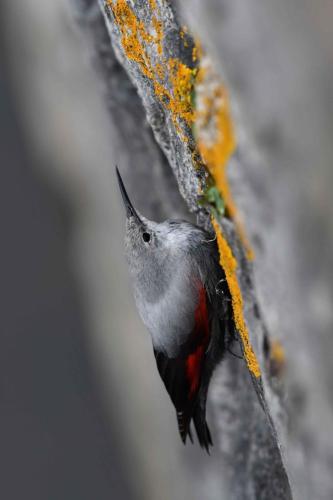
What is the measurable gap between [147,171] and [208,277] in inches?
39.6

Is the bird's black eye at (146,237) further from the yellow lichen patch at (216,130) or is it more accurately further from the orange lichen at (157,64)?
the yellow lichen patch at (216,130)

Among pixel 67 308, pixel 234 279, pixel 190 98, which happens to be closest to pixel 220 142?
pixel 190 98

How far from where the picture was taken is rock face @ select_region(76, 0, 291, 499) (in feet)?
4.53

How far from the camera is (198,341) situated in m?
2.22

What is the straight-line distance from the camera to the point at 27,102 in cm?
440

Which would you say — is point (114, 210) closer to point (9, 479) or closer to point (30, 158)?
point (30, 158)

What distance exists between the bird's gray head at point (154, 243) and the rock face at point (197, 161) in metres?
0.10

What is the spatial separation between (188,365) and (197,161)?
757 mm

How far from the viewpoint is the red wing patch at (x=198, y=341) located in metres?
→ 2.20

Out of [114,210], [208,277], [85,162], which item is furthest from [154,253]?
[85,162]

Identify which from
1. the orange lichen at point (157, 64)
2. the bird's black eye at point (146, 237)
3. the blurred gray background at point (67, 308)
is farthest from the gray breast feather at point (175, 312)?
the blurred gray background at point (67, 308)

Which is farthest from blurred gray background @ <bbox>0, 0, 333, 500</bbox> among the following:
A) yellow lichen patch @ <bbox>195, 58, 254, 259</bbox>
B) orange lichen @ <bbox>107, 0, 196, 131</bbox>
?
yellow lichen patch @ <bbox>195, 58, 254, 259</bbox>

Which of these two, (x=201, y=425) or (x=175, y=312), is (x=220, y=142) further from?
(x=201, y=425)

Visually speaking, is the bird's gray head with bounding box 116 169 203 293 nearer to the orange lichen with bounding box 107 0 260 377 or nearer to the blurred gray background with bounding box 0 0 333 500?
the orange lichen with bounding box 107 0 260 377
